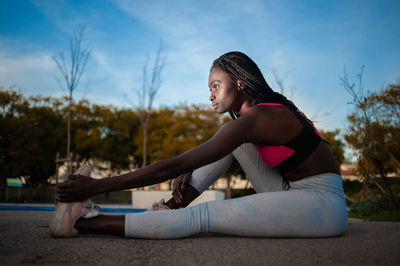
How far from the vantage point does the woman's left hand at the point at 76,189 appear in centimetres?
156

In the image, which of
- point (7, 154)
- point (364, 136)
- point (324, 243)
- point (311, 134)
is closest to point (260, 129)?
point (311, 134)

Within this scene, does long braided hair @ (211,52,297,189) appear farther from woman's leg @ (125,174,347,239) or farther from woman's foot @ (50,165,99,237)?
woman's foot @ (50,165,99,237)

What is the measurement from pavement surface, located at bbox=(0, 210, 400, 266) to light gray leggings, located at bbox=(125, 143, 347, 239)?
50mm

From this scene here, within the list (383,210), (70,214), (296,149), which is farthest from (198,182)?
(383,210)

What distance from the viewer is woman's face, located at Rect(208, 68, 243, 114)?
6.65 feet

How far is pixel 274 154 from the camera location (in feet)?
5.69

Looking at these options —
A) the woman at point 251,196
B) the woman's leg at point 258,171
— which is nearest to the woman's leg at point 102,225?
the woman at point 251,196

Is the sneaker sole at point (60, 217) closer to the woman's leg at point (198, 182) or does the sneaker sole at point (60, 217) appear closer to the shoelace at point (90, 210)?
the shoelace at point (90, 210)

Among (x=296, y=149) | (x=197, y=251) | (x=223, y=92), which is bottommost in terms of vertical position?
(x=197, y=251)

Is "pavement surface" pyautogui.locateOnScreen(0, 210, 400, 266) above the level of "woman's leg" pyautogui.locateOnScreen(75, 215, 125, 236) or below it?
below

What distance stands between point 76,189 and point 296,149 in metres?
1.13

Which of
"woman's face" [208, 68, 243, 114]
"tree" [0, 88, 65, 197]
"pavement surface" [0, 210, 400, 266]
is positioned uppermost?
"tree" [0, 88, 65, 197]

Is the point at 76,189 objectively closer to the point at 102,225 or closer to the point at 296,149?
the point at 102,225

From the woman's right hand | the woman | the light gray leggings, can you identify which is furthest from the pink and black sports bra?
the woman's right hand
